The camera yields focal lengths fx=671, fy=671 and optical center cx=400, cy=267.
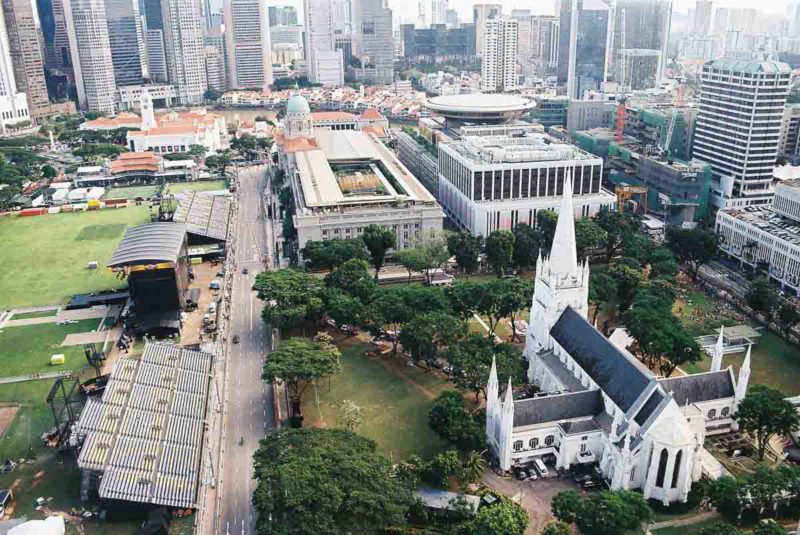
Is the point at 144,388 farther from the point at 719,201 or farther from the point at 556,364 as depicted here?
the point at 719,201

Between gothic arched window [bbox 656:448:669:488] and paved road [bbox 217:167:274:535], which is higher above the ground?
gothic arched window [bbox 656:448:669:488]

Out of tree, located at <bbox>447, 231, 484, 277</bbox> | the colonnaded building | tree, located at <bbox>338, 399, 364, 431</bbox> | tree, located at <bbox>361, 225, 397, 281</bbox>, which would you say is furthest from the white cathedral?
the colonnaded building

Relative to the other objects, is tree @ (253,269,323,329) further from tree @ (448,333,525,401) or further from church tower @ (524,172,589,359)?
church tower @ (524,172,589,359)

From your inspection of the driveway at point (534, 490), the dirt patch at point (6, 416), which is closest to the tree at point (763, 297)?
the driveway at point (534, 490)

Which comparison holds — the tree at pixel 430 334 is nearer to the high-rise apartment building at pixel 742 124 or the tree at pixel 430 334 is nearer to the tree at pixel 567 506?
the tree at pixel 567 506

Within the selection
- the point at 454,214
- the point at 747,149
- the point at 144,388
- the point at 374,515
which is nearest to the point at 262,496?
the point at 374,515
